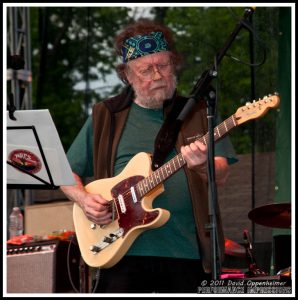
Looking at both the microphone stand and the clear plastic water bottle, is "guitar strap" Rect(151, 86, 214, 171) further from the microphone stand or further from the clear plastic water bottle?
the clear plastic water bottle

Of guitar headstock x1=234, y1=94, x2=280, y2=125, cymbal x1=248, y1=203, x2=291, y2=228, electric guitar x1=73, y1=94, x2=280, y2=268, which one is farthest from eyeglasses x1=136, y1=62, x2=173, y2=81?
cymbal x1=248, y1=203, x2=291, y2=228

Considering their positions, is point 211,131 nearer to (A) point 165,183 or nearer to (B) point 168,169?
(B) point 168,169

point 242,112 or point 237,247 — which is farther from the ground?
point 242,112

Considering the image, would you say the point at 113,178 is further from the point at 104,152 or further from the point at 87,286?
the point at 87,286

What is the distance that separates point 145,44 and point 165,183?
0.89m

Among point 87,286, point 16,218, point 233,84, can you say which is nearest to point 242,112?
point 87,286

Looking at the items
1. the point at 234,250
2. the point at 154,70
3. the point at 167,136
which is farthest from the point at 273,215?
the point at 154,70

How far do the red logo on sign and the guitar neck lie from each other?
64 centimetres

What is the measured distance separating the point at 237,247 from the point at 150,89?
5.97 feet

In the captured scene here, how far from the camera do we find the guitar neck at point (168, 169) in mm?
4613

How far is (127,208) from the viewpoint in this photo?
4.93 meters

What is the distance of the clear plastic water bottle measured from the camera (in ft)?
24.6

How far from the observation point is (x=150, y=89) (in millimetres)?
5008

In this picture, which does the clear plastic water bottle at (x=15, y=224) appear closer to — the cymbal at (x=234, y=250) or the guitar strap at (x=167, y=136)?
the cymbal at (x=234, y=250)
